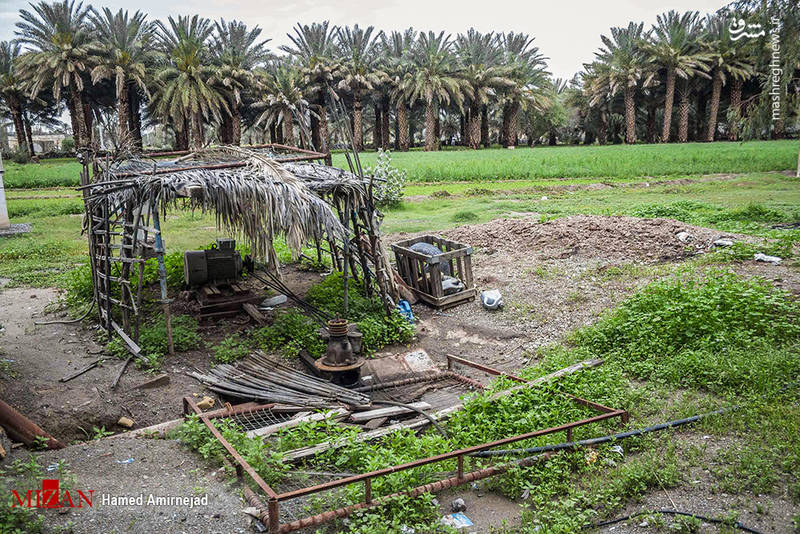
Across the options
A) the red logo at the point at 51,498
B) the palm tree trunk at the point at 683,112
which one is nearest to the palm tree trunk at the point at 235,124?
the palm tree trunk at the point at 683,112

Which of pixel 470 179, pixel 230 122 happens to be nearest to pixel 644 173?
pixel 470 179

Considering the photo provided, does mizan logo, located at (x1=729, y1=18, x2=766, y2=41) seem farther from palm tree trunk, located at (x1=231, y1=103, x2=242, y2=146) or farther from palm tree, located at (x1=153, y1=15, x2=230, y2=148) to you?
palm tree trunk, located at (x1=231, y1=103, x2=242, y2=146)

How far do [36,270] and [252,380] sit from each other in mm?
8636

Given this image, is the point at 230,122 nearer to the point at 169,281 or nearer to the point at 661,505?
the point at 169,281

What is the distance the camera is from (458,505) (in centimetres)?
427

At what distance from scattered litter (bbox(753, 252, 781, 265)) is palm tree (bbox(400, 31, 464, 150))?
33.4 meters

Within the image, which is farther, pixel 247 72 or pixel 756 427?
pixel 247 72

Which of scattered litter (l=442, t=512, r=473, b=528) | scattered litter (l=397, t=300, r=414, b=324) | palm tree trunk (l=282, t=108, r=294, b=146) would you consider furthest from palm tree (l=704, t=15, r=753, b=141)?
scattered litter (l=442, t=512, r=473, b=528)

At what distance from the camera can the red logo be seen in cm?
391

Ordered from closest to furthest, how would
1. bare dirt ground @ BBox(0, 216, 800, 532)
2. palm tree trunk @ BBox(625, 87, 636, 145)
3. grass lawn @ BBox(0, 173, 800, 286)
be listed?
1. bare dirt ground @ BBox(0, 216, 800, 532)
2. grass lawn @ BBox(0, 173, 800, 286)
3. palm tree trunk @ BBox(625, 87, 636, 145)

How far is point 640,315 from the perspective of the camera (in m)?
7.51

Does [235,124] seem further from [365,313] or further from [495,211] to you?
[365,313]

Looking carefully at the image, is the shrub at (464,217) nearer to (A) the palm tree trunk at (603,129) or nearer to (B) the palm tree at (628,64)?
(B) the palm tree at (628,64)

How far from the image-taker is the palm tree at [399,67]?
4425 cm
